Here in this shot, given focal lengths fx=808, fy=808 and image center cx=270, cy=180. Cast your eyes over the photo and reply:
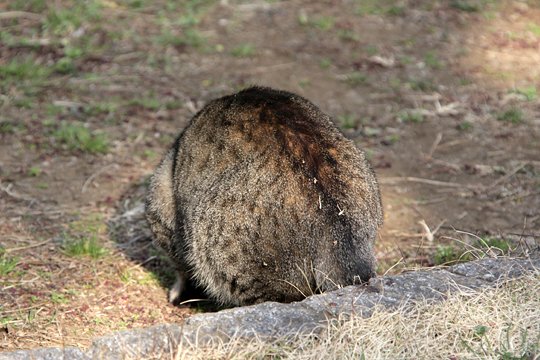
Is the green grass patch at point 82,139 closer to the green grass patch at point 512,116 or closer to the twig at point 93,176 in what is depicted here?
the twig at point 93,176

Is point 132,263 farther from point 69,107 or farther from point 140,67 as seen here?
point 140,67

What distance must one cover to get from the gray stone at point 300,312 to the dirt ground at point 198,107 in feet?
1.65

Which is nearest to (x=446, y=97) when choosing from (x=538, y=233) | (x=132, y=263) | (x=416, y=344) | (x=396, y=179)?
(x=396, y=179)

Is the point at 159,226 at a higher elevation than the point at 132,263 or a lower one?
higher

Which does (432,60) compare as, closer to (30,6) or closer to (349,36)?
(349,36)

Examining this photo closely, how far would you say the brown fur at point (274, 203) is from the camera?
4.55 metres

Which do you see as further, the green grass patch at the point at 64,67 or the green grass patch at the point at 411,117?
the green grass patch at the point at 64,67

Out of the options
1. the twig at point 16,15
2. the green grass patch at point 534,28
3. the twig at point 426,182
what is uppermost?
the twig at point 16,15

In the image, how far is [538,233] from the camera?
20.0 feet

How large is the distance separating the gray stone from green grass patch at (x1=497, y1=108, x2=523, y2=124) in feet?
11.9

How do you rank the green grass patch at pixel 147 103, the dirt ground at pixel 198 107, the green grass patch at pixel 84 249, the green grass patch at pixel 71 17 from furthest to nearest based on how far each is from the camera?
the green grass patch at pixel 71 17, the green grass patch at pixel 147 103, the green grass patch at pixel 84 249, the dirt ground at pixel 198 107

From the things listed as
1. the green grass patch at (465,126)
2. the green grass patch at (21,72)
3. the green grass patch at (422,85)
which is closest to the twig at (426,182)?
the green grass patch at (465,126)

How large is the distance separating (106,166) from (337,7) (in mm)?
4477

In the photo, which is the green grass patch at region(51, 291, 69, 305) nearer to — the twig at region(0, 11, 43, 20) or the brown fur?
the brown fur
